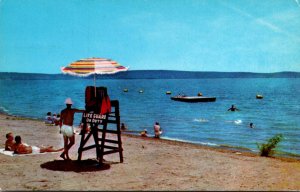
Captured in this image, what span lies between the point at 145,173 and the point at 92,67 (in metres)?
2.91

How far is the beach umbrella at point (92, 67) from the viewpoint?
9781 millimetres

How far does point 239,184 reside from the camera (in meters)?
8.35

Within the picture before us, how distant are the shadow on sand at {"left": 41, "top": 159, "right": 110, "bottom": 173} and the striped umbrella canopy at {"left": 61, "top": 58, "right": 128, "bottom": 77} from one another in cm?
224

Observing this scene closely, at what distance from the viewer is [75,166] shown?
9703mm

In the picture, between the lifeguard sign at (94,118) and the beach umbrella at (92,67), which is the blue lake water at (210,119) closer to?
the beach umbrella at (92,67)

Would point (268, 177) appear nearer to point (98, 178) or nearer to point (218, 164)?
point (218, 164)

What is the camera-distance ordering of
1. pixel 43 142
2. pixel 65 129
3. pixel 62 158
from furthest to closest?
pixel 43 142, pixel 62 158, pixel 65 129

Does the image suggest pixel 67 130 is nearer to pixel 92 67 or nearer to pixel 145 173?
pixel 92 67

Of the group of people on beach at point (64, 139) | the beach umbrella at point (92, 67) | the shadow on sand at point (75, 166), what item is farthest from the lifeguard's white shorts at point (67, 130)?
the beach umbrella at point (92, 67)

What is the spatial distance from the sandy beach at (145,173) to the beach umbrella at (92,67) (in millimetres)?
2306

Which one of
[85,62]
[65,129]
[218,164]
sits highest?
[85,62]

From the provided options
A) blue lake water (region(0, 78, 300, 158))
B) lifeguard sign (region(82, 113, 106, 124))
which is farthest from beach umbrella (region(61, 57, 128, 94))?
blue lake water (region(0, 78, 300, 158))

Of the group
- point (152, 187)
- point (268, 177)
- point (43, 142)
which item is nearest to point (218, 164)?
point (268, 177)

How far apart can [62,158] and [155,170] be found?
108 inches
